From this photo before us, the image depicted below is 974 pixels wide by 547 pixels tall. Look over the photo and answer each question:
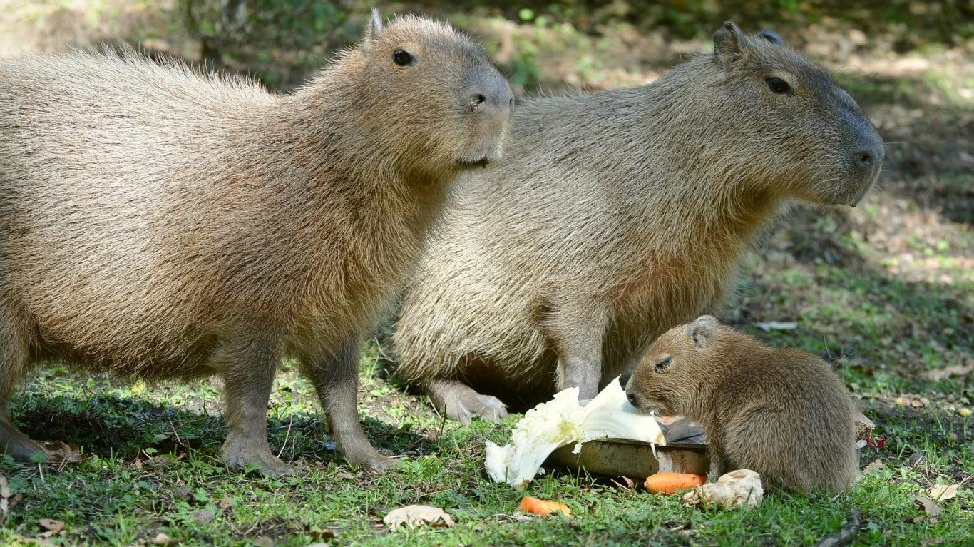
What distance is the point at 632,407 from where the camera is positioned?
4992 mm

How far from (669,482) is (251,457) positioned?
1564mm

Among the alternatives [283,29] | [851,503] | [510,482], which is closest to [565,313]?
[510,482]

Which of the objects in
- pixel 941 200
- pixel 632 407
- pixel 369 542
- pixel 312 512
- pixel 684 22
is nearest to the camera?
pixel 369 542

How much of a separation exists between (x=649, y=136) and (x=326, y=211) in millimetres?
1855

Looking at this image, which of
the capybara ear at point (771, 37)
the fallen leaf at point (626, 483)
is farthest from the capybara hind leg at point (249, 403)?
the capybara ear at point (771, 37)

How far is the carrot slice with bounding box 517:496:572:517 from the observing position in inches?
169

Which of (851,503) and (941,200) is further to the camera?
(941,200)

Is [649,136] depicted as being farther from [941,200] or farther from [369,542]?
[941,200]

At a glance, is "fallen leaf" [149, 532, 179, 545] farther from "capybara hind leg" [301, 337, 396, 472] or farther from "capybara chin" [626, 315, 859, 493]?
"capybara chin" [626, 315, 859, 493]

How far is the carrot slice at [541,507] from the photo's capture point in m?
4.28

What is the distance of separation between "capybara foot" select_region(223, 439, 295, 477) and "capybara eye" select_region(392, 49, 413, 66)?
1522mm

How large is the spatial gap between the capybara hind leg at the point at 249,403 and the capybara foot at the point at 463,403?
1.57m

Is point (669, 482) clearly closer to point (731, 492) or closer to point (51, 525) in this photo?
point (731, 492)

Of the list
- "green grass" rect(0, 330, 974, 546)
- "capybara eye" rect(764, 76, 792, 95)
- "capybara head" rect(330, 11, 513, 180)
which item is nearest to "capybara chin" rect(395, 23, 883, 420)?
"capybara eye" rect(764, 76, 792, 95)
